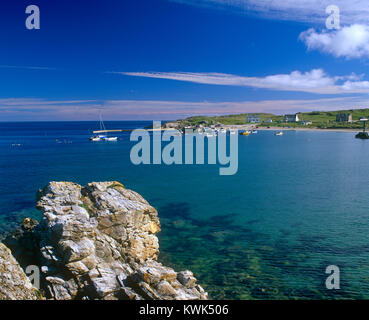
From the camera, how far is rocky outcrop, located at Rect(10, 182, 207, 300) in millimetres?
16281

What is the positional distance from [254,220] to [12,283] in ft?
88.4

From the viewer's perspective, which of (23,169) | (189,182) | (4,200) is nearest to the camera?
(4,200)

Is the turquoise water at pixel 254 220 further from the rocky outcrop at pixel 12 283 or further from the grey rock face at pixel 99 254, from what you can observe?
the rocky outcrop at pixel 12 283

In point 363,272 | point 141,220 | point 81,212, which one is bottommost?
point 363,272

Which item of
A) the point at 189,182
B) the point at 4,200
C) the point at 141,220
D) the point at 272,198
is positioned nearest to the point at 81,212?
the point at 141,220

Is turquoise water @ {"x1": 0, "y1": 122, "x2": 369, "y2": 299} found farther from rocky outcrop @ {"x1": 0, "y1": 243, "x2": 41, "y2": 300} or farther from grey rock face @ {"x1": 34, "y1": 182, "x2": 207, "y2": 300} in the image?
rocky outcrop @ {"x1": 0, "y1": 243, "x2": 41, "y2": 300}

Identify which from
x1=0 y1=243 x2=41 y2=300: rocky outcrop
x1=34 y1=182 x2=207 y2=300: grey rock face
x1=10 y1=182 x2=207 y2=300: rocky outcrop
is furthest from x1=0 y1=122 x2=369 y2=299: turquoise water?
x1=0 y1=243 x2=41 y2=300: rocky outcrop

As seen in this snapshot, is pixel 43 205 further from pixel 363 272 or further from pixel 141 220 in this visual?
pixel 363 272

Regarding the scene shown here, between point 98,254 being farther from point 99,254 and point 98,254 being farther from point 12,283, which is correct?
point 12,283

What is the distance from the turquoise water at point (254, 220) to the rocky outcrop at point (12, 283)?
11.6 metres

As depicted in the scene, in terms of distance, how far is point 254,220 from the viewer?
33844 mm
